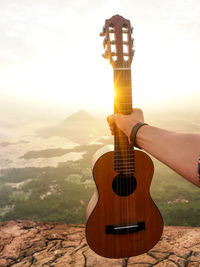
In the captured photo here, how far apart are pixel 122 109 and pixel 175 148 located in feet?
4.34

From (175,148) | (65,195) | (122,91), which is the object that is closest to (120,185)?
(122,91)

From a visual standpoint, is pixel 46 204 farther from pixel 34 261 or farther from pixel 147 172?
pixel 147 172

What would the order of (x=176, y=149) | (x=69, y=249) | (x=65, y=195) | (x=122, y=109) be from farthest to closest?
1. (x=65, y=195)
2. (x=69, y=249)
3. (x=122, y=109)
4. (x=176, y=149)

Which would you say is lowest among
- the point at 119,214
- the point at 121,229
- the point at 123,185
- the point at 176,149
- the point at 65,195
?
the point at 65,195

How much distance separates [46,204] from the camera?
208 inches

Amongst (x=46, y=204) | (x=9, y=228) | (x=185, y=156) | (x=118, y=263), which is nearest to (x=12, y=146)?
(x=46, y=204)

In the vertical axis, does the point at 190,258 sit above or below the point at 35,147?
below

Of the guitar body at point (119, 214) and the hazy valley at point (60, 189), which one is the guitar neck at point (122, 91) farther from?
the hazy valley at point (60, 189)

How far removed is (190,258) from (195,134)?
8.69ft

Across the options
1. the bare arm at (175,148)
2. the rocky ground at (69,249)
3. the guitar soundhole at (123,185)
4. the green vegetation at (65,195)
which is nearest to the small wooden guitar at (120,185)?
the guitar soundhole at (123,185)

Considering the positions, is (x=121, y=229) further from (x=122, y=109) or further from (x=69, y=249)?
(x=122, y=109)

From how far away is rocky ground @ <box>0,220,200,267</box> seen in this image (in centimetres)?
264

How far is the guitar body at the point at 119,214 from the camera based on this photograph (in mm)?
2209

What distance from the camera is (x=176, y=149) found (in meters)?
0.89
